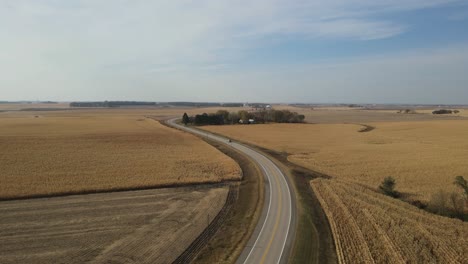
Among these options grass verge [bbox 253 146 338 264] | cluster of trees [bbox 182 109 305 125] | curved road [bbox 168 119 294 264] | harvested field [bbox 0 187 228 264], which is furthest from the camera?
cluster of trees [bbox 182 109 305 125]

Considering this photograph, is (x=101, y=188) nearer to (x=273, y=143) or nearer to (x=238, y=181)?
(x=238, y=181)

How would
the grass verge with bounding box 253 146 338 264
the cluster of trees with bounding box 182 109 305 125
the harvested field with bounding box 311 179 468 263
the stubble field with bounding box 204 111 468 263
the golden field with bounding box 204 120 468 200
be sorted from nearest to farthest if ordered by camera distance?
the harvested field with bounding box 311 179 468 263 → the grass verge with bounding box 253 146 338 264 → the stubble field with bounding box 204 111 468 263 → the golden field with bounding box 204 120 468 200 → the cluster of trees with bounding box 182 109 305 125

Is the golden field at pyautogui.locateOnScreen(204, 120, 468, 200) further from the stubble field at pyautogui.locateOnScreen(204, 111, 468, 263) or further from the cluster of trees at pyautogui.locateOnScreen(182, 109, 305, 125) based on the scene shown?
the cluster of trees at pyautogui.locateOnScreen(182, 109, 305, 125)

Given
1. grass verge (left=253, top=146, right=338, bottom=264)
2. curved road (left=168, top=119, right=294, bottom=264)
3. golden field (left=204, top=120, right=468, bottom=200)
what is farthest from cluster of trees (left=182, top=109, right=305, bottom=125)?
grass verge (left=253, top=146, right=338, bottom=264)

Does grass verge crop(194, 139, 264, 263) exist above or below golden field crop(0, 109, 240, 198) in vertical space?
below

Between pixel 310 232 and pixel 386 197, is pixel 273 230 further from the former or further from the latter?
pixel 386 197

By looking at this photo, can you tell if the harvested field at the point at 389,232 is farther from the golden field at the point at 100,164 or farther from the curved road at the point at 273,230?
the golden field at the point at 100,164

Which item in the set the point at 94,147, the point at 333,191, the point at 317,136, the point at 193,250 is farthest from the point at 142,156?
the point at 317,136
